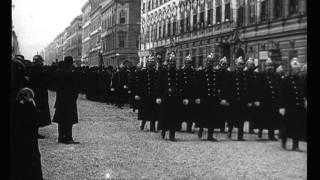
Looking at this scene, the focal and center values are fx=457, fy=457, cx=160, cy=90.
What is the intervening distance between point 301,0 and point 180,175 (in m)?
2.27

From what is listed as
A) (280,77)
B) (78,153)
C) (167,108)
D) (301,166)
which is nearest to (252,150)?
(301,166)

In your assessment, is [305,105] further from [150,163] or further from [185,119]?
[185,119]

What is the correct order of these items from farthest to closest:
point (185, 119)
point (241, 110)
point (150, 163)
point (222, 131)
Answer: point (185, 119) < point (222, 131) < point (241, 110) < point (150, 163)

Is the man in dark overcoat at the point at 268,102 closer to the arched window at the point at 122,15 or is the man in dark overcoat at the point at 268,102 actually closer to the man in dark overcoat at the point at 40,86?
the arched window at the point at 122,15

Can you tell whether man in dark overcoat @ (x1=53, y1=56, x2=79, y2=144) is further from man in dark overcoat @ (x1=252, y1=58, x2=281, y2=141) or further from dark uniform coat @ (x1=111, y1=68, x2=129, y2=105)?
dark uniform coat @ (x1=111, y1=68, x2=129, y2=105)

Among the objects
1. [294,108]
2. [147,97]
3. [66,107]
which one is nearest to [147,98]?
[147,97]

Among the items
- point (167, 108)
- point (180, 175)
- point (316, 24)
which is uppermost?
point (316, 24)

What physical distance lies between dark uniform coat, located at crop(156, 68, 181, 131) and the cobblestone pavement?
0.49m

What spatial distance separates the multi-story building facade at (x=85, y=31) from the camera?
18.4 feet

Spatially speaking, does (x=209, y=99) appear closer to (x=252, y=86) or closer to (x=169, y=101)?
(x=169, y=101)

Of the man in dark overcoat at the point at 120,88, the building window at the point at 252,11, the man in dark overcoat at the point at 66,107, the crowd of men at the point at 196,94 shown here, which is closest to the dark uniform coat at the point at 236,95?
the crowd of men at the point at 196,94

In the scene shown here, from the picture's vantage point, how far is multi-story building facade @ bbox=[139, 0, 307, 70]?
4031mm

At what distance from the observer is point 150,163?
554 cm

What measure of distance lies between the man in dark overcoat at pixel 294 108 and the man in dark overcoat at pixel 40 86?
2.52 metres
